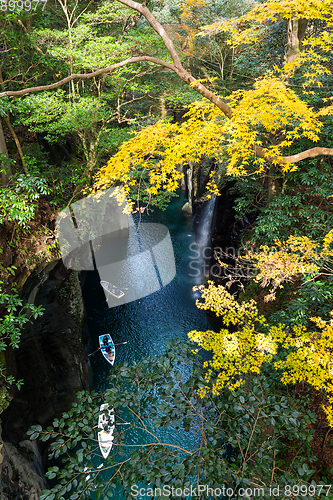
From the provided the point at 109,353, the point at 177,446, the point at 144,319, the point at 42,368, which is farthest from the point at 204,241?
the point at 177,446

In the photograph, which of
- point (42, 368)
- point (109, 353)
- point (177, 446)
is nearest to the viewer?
point (177, 446)

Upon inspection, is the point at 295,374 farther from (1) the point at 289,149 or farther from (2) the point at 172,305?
(2) the point at 172,305

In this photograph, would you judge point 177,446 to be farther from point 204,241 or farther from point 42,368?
point 204,241

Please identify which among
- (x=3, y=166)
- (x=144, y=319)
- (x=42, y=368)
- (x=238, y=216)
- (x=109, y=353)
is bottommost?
(x=144, y=319)

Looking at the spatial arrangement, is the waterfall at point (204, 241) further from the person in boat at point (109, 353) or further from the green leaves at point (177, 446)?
the green leaves at point (177, 446)

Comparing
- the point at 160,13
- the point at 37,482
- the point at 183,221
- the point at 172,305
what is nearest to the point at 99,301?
the point at 172,305

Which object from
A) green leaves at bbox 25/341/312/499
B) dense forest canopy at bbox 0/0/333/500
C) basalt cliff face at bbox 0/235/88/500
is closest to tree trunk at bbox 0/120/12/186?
dense forest canopy at bbox 0/0/333/500
